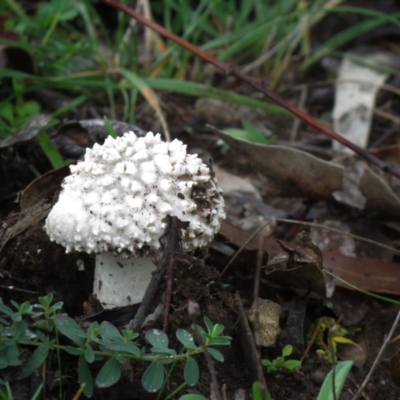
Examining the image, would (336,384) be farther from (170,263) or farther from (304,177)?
(304,177)

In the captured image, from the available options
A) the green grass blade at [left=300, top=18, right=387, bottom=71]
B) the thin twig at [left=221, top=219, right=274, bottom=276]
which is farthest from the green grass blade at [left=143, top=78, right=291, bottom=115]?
the thin twig at [left=221, top=219, right=274, bottom=276]

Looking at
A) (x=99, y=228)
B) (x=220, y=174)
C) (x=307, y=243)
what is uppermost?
(x=99, y=228)

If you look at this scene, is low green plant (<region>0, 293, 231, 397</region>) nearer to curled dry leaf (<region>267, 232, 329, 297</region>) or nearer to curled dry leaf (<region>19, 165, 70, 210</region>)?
curled dry leaf (<region>267, 232, 329, 297</region>)

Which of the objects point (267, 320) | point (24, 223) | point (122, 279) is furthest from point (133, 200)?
point (267, 320)

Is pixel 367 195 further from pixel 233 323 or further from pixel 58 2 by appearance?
pixel 58 2

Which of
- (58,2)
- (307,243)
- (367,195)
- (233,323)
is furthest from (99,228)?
(58,2)

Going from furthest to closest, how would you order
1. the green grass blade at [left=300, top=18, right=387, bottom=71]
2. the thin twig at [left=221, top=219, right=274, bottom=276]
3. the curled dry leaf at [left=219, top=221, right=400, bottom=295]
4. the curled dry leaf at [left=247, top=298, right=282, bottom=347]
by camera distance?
the green grass blade at [left=300, top=18, right=387, bottom=71] < the curled dry leaf at [left=219, top=221, right=400, bottom=295] < the thin twig at [left=221, top=219, right=274, bottom=276] < the curled dry leaf at [left=247, top=298, right=282, bottom=347]

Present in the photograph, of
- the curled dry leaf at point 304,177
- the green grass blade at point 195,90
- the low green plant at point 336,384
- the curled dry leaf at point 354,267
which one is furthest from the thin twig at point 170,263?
the green grass blade at point 195,90

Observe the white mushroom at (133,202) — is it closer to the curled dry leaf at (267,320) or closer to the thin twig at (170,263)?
the thin twig at (170,263)
